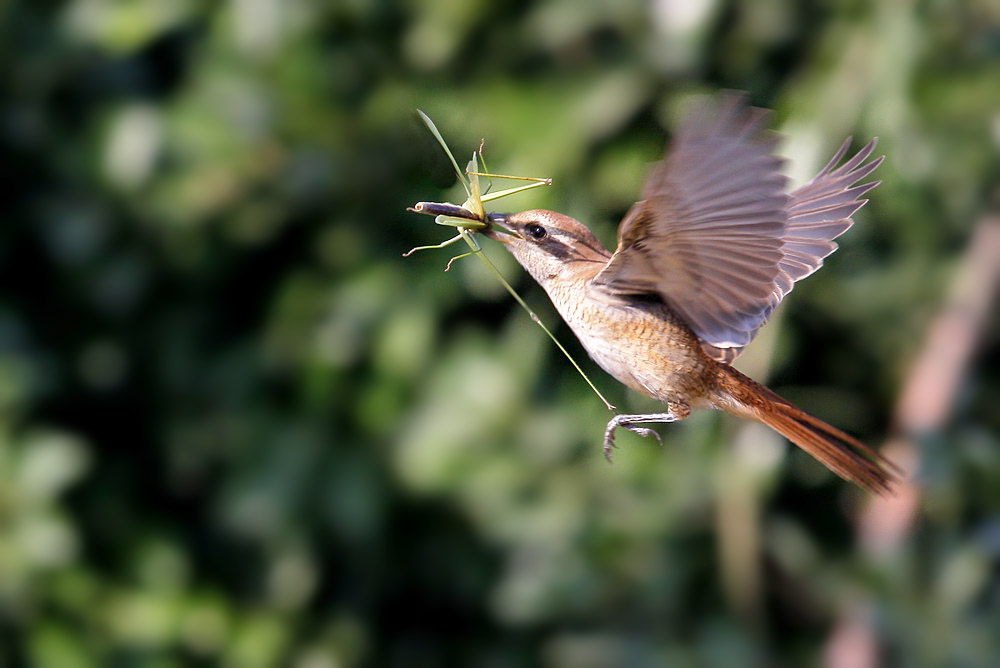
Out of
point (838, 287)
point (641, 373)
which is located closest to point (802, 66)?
point (838, 287)

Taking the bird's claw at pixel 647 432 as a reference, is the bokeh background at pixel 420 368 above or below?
below

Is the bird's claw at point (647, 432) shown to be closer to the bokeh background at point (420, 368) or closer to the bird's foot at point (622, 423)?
the bird's foot at point (622, 423)

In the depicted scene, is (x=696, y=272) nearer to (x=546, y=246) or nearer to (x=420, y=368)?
(x=546, y=246)

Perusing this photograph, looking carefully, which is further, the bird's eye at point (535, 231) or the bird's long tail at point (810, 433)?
the bird's eye at point (535, 231)

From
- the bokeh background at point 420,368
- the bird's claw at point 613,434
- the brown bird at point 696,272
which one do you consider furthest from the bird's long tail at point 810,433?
the bokeh background at point 420,368

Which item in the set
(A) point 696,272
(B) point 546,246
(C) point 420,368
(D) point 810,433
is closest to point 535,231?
(B) point 546,246

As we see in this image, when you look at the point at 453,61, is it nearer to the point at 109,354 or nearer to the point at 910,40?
the point at 910,40

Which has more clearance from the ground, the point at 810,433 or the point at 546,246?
the point at 546,246

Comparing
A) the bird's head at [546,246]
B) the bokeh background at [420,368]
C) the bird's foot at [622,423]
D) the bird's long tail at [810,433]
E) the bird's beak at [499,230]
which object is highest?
the bird's beak at [499,230]
